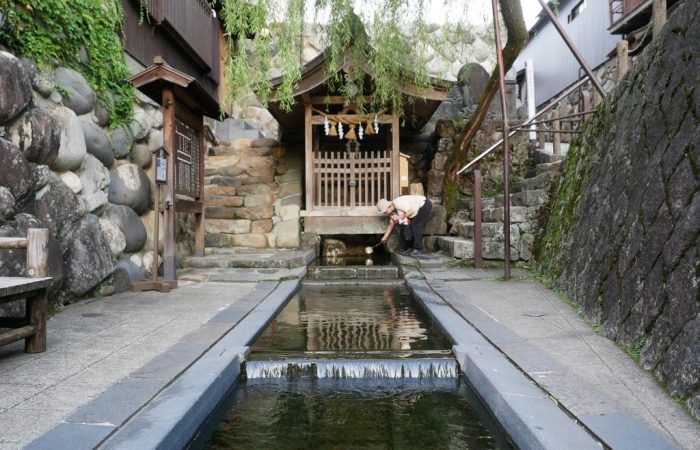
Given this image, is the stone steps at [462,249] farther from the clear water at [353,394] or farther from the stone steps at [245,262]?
the clear water at [353,394]

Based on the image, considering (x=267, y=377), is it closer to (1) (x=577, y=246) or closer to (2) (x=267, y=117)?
(1) (x=577, y=246)

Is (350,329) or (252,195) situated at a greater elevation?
(252,195)

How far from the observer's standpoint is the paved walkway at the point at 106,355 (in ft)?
9.48

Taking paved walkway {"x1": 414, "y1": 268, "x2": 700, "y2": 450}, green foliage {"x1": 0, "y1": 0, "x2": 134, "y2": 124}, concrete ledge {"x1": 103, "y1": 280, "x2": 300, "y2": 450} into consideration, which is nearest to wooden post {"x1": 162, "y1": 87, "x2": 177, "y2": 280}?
green foliage {"x1": 0, "y1": 0, "x2": 134, "y2": 124}

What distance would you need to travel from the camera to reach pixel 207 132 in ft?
49.3

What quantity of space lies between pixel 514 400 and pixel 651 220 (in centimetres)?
217

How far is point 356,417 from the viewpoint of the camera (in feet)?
10.7

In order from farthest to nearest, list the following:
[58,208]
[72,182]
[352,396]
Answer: [72,182] → [58,208] → [352,396]

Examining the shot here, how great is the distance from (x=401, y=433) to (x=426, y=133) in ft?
41.1

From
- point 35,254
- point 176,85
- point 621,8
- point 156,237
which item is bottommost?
point 35,254

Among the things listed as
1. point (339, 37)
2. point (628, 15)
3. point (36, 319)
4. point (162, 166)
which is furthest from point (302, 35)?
point (628, 15)

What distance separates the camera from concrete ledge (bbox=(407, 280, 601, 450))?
2.54 meters

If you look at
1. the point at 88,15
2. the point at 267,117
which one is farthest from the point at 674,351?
the point at 267,117

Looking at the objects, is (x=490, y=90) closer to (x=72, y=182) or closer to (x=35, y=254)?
(x=72, y=182)
